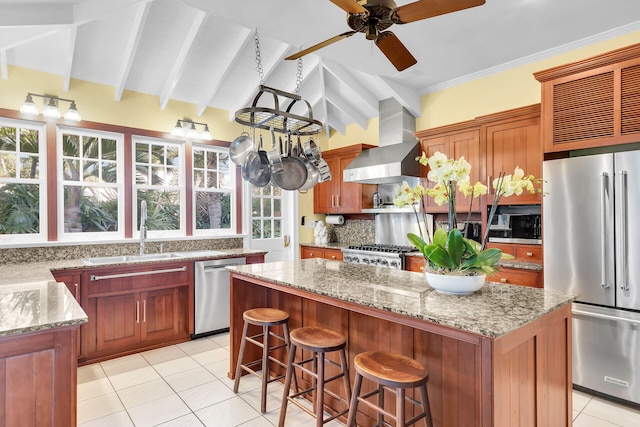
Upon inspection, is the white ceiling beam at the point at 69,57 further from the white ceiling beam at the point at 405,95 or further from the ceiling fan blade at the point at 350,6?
the white ceiling beam at the point at 405,95

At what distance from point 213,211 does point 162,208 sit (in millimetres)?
674

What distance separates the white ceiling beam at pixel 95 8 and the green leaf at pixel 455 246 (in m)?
2.77

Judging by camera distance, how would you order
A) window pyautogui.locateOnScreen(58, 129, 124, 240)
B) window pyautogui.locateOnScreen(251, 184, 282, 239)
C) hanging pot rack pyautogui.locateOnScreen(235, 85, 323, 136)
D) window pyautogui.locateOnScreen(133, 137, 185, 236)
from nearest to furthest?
1. hanging pot rack pyautogui.locateOnScreen(235, 85, 323, 136)
2. window pyautogui.locateOnScreen(58, 129, 124, 240)
3. window pyautogui.locateOnScreen(133, 137, 185, 236)
4. window pyautogui.locateOnScreen(251, 184, 282, 239)

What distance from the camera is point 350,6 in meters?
1.66

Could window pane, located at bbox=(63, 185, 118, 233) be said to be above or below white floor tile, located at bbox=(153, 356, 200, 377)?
above

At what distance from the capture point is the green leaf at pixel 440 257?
1.87 m

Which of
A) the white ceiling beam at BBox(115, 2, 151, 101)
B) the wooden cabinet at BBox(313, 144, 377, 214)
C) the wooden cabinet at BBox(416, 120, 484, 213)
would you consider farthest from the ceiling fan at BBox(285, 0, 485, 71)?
the wooden cabinet at BBox(313, 144, 377, 214)

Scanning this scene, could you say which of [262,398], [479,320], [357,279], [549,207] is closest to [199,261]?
[262,398]

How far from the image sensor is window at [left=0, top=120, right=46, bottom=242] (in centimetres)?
352

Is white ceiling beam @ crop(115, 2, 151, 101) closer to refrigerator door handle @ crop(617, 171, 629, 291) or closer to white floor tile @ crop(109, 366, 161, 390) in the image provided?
white floor tile @ crop(109, 366, 161, 390)

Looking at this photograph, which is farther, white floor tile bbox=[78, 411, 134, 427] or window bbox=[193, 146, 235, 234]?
window bbox=[193, 146, 235, 234]

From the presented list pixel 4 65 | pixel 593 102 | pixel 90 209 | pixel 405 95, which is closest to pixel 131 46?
pixel 4 65

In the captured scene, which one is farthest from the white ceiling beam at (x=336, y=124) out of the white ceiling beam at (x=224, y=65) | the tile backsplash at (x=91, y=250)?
the tile backsplash at (x=91, y=250)

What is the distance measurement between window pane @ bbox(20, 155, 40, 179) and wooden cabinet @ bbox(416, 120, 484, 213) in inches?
170
